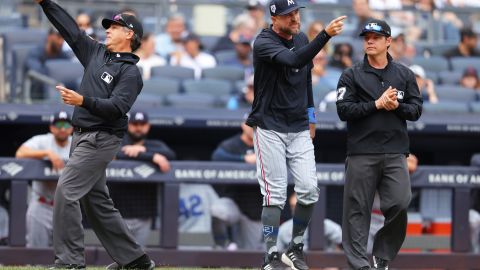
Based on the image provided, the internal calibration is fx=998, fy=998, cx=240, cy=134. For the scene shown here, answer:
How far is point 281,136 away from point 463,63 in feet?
21.4

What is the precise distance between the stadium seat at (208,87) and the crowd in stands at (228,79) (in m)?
0.02

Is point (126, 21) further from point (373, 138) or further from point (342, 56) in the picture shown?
point (342, 56)

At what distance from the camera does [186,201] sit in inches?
356

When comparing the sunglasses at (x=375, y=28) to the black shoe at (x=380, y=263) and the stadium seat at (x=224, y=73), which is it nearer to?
the black shoe at (x=380, y=263)

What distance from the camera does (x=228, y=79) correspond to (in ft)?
38.2

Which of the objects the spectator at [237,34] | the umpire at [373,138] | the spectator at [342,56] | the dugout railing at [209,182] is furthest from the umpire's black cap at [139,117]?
the spectator at [237,34]

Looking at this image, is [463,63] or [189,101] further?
[463,63]

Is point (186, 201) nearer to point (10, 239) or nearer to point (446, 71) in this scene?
point (10, 239)

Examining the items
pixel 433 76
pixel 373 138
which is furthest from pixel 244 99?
pixel 373 138

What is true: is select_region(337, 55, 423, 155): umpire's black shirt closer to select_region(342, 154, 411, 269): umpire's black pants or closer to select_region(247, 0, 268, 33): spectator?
select_region(342, 154, 411, 269): umpire's black pants

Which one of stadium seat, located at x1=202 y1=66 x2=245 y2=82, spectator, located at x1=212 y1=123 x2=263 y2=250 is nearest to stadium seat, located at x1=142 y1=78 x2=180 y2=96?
stadium seat, located at x1=202 y1=66 x2=245 y2=82

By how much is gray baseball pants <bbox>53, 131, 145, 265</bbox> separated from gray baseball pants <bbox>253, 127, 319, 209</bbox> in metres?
0.98

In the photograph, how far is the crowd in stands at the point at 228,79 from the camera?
8.98 meters

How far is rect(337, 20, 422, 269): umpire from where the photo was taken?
22.5 ft
